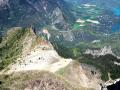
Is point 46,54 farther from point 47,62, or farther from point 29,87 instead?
point 29,87

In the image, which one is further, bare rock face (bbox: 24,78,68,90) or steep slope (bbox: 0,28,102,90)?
steep slope (bbox: 0,28,102,90)

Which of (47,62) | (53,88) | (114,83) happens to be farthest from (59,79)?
(114,83)

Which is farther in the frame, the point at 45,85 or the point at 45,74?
the point at 45,74

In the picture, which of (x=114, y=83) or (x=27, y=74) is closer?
(x=114, y=83)

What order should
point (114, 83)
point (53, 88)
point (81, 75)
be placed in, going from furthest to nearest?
point (81, 75), point (53, 88), point (114, 83)

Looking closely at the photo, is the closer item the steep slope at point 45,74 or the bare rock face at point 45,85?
the bare rock face at point 45,85

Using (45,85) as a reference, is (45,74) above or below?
above

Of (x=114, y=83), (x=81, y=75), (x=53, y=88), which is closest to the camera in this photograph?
(x=114, y=83)

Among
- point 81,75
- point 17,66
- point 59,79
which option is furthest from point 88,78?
point 17,66

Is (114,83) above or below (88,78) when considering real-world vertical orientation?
above
